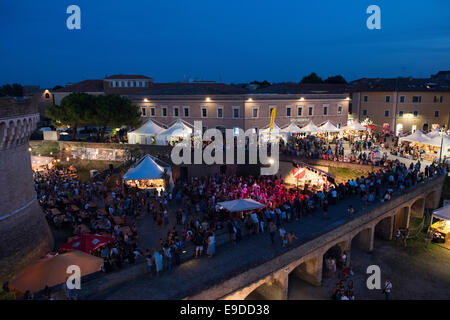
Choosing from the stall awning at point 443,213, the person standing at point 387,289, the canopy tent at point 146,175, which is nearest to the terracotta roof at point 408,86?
the stall awning at point 443,213

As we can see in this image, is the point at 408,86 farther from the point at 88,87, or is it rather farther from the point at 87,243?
the point at 88,87

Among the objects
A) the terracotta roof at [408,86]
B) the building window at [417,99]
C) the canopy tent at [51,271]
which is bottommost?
the canopy tent at [51,271]

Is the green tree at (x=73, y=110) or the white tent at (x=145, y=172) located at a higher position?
the green tree at (x=73, y=110)

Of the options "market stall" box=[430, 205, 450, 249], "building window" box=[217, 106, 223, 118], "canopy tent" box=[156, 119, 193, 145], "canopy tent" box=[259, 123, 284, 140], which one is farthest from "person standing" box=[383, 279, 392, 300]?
"building window" box=[217, 106, 223, 118]

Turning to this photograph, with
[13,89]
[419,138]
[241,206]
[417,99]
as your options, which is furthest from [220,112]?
[13,89]

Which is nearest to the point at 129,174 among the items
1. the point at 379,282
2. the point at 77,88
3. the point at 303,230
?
the point at 303,230

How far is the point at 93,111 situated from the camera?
35.4 metres

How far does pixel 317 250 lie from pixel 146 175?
481 inches

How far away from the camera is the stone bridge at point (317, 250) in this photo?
42.5 ft

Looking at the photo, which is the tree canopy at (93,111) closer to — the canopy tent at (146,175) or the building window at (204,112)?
the building window at (204,112)

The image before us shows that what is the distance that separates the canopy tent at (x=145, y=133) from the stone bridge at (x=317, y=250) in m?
19.9

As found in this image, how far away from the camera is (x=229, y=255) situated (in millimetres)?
14586

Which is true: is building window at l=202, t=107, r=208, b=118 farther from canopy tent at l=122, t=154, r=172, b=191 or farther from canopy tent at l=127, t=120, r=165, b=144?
canopy tent at l=122, t=154, r=172, b=191
